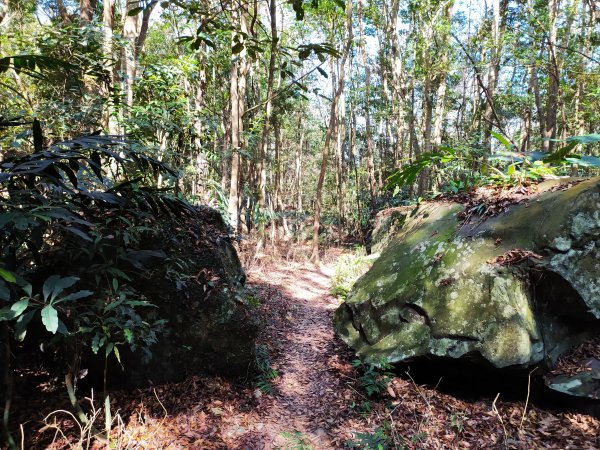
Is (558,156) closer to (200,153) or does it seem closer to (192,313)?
(192,313)

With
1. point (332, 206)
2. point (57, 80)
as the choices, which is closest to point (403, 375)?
point (57, 80)

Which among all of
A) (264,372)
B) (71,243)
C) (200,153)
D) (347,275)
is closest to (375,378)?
(264,372)

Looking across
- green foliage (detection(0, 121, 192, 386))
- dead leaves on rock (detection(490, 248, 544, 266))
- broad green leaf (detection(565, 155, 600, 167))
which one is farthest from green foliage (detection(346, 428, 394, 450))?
broad green leaf (detection(565, 155, 600, 167))

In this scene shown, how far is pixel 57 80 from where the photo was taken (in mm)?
5227

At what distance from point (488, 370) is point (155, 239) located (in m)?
3.79

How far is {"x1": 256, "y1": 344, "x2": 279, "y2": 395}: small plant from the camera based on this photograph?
13.4 ft

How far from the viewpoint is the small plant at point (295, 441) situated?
10.6 ft

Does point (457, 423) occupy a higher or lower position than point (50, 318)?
lower

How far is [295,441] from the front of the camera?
3.38 m

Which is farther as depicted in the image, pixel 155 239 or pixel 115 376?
pixel 155 239

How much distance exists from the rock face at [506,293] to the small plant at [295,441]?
1334 mm

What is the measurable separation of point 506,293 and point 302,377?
2.73 metres

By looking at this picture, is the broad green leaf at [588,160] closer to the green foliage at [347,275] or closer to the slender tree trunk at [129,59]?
the green foliage at [347,275]

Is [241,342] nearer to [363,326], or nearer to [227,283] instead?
[227,283]
